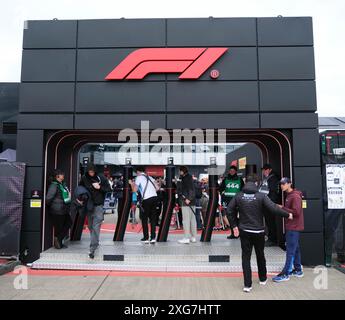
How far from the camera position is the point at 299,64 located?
20.8 feet

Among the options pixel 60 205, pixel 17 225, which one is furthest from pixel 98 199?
pixel 17 225

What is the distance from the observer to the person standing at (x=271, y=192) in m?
6.48

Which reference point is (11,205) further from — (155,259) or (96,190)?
(155,259)

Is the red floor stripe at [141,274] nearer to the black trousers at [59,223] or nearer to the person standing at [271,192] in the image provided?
the black trousers at [59,223]

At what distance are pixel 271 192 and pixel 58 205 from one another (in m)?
4.38

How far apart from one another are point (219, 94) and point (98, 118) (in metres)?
2.53

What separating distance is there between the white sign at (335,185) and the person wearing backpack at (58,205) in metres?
5.31

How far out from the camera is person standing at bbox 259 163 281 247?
21.3 ft

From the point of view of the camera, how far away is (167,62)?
643 centimetres

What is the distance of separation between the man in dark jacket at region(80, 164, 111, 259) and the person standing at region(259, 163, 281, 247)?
3.27m

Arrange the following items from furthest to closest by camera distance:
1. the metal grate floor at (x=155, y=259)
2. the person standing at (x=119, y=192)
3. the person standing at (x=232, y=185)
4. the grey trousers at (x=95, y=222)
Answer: the person standing at (x=232, y=185) < the person standing at (x=119, y=192) < the grey trousers at (x=95, y=222) < the metal grate floor at (x=155, y=259)

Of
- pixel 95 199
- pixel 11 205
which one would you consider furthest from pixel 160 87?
pixel 11 205

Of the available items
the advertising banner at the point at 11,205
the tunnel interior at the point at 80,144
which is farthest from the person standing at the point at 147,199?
the advertising banner at the point at 11,205

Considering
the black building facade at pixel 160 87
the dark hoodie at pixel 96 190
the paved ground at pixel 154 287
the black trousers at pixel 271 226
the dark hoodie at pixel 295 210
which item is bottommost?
the paved ground at pixel 154 287
